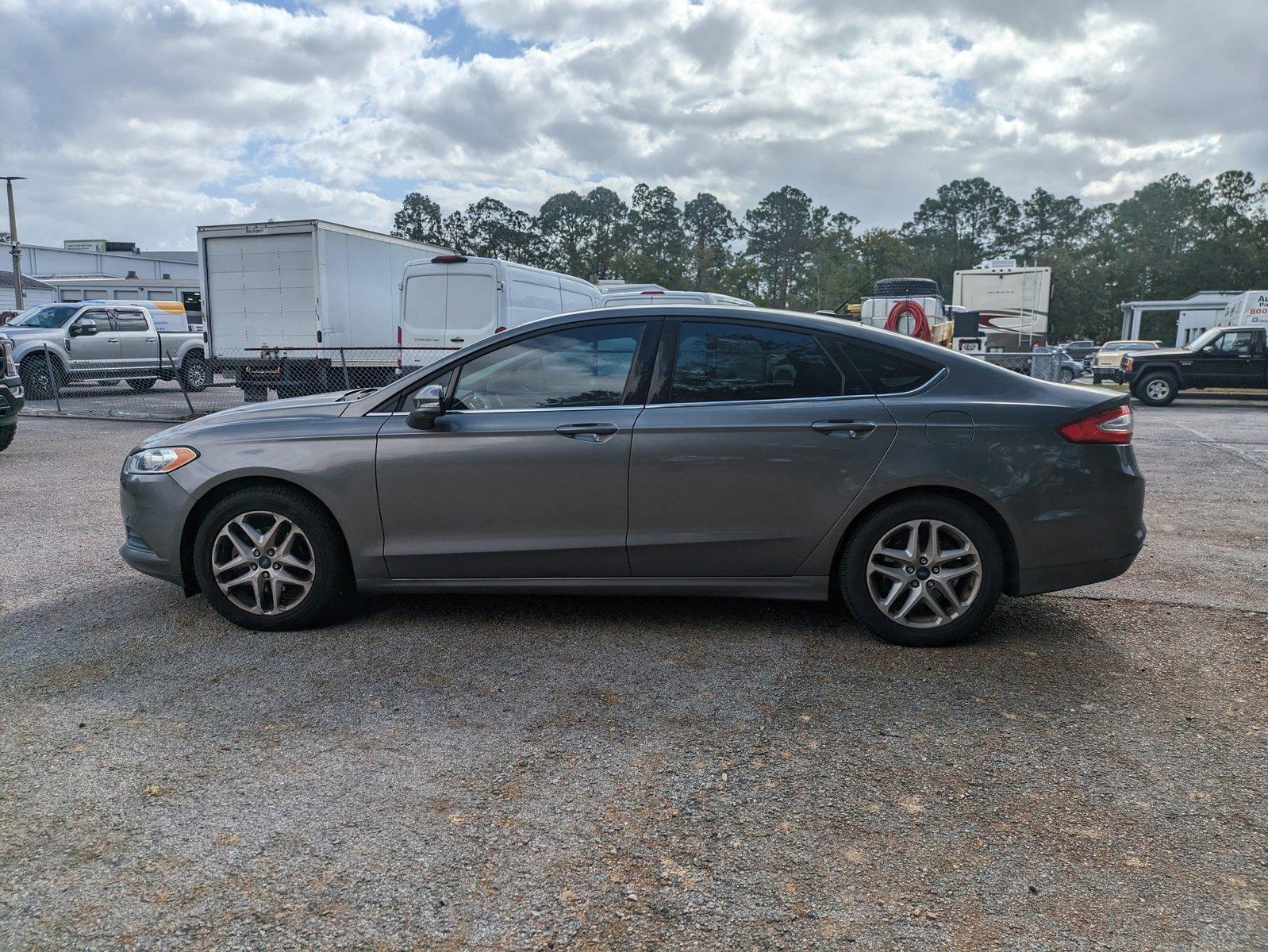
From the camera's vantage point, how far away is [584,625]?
15.4 ft

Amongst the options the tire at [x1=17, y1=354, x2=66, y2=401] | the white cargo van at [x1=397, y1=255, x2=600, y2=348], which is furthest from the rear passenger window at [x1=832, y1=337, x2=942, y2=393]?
the tire at [x1=17, y1=354, x2=66, y2=401]

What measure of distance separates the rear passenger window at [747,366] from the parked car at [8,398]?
8810 millimetres

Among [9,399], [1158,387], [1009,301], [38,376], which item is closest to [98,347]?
[38,376]

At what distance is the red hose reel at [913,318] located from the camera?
59.0ft

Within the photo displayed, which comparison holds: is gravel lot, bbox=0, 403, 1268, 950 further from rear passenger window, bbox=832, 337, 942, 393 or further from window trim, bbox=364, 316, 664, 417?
rear passenger window, bbox=832, 337, 942, 393

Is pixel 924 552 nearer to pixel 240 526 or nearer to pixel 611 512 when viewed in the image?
pixel 611 512

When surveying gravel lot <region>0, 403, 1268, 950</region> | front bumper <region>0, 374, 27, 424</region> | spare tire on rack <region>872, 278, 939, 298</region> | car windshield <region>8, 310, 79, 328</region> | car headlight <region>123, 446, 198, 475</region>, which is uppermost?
spare tire on rack <region>872, 278, 939, 298</region>

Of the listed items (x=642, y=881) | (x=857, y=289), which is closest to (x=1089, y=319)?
(x=857, y=289)

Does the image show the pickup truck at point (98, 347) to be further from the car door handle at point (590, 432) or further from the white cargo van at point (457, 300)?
the car door handle at point (590, 432)

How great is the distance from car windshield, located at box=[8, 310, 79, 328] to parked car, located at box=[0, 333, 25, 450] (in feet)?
32.7

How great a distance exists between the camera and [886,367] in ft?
14.4

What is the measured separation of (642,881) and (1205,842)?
1606 mm

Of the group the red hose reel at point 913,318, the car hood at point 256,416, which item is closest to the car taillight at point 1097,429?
the car hood at point 256,416

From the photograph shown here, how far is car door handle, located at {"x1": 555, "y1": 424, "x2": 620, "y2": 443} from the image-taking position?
4332mm
